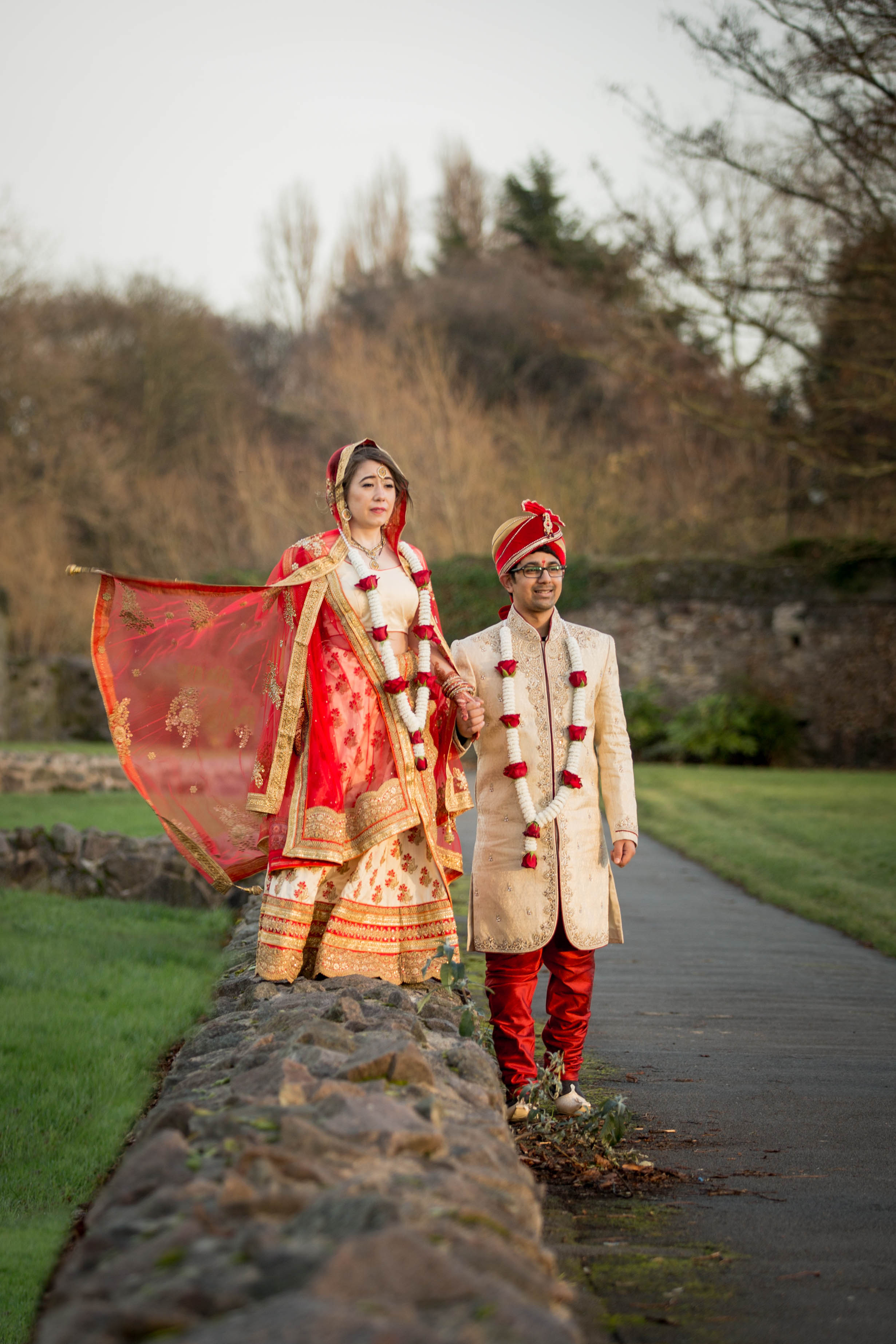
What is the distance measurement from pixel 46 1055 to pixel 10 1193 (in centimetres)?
137

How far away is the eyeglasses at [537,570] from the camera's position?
4.24 m

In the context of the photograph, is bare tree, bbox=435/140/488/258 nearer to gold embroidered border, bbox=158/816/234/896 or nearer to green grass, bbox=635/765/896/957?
green grass, bbox=635/765/896/957

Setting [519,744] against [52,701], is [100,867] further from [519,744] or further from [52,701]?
[52,701]

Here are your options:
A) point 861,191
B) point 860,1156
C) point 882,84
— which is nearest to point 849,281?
point 861,191

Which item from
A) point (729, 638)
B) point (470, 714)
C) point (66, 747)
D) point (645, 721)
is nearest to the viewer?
point (470, 714)

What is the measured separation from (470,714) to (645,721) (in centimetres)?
1785

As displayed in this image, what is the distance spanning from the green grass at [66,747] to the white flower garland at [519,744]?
14.5 m

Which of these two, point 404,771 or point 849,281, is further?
point 849,281

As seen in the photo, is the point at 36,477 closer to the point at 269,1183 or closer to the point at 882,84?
the point at 882,84

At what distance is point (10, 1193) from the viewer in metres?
4.07

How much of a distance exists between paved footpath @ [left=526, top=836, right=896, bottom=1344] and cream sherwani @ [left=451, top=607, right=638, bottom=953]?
744 mm

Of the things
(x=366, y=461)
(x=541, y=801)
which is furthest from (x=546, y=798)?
(x=366, y=461)

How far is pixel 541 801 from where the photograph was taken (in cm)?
419

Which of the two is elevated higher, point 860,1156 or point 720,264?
point 720,264
